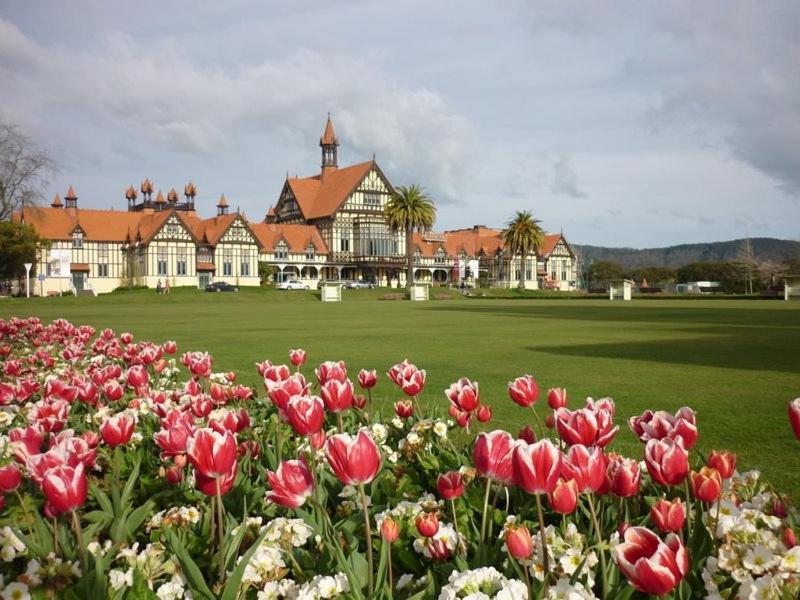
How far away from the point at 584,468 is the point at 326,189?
8578 centimetres

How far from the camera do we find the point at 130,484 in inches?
109

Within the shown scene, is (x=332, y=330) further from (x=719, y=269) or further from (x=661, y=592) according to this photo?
(x=719, y=269)

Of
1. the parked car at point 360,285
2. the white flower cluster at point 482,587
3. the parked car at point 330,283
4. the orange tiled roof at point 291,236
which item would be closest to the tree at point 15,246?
the parked car at point 330,283

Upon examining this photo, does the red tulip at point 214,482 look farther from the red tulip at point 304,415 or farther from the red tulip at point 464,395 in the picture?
the red tulip at point 464,395

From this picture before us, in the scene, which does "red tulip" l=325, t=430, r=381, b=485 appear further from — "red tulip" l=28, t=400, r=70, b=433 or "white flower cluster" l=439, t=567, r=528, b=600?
"red tulip" l=28, t=400, r=70, b=433

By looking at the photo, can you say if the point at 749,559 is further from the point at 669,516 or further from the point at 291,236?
the point at 291,236

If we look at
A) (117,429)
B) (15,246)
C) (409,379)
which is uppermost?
(15,246)

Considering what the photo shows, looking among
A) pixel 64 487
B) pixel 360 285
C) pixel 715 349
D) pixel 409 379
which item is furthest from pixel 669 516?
pixel 360 285

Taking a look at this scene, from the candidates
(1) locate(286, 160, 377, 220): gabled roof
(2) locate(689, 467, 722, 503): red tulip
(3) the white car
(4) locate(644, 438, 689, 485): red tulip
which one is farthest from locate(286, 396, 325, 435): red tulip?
(1) locate(286, 160, 377, 220): gabled roof

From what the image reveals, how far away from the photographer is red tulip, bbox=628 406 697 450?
2320 mm

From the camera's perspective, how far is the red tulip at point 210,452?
2062 mm

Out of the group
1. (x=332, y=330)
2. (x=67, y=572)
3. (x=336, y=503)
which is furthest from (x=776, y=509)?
(x=332, y=330)

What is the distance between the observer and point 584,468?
197 centimetres

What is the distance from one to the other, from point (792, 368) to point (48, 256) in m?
76.2
